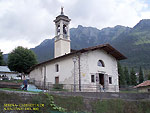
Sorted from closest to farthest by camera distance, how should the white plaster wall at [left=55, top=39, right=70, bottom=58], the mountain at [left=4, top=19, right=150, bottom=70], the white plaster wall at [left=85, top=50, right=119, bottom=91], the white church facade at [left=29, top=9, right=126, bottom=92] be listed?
the white church facade at [left=29, top=9, right=126, bottom=92] < the white plaster wall at [left=85, top=50, right=119, bottom=91] < the white plaster wall at [left=55, top=39, right=70, bottom=58] < the mountain at [left=4, top=19, right=150, bottom=70]

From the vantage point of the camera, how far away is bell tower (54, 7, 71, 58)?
27.4 m

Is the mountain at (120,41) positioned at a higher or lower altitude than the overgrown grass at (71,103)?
higher

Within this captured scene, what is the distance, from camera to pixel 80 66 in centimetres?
2130

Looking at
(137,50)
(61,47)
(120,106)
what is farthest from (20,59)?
(137,50)

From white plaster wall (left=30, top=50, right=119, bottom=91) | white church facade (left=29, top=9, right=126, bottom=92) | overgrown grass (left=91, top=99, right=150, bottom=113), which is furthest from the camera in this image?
white plaster wall (left=30, top=50, right=119, bottom=91)

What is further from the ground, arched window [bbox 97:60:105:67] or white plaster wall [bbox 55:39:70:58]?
white plaster wall [bbox 55:39:70:58]

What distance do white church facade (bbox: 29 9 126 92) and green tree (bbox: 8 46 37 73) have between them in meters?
6.11

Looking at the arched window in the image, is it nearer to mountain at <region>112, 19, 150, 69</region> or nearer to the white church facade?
the white church facade

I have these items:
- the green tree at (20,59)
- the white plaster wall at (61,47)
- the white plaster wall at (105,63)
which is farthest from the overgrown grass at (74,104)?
the green tree at (20,59)

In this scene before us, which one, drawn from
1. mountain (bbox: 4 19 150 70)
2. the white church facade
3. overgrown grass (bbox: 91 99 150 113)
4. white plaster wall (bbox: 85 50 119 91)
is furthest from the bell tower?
mountain (bbox: 4 19 150 70)

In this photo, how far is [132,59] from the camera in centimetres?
8000

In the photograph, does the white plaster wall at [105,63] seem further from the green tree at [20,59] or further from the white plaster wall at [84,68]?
the green tree at [20,59]

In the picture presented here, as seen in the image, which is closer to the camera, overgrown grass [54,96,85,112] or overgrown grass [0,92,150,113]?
overgrown grass [0,92,150,113]

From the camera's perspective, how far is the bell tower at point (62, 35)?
27391mm
